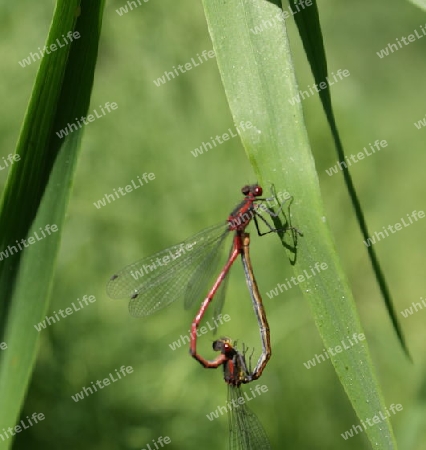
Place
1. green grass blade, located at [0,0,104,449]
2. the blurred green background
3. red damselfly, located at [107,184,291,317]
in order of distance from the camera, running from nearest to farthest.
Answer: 1. green grass blade, located at [0,0,104,449]
2. red damselfly, located at [107,184,291,317]
3. the blurred green background

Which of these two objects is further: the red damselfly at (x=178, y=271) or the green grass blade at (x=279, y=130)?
the red damselfly at (x=178, y=271)

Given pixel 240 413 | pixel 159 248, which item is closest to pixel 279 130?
pixel 240 413

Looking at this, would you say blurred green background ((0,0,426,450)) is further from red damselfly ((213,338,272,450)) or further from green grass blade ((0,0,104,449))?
green grass blade ((0,0,104,449))

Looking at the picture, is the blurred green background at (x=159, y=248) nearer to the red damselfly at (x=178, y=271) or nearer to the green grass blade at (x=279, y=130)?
the red damselfly at (x=178, y=271)

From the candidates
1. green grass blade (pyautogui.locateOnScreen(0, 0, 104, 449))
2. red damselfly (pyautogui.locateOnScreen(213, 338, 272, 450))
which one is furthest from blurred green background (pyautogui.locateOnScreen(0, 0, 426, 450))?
green grass blade (pyautogui.locateOnScreen(0, 0, 104, 449))

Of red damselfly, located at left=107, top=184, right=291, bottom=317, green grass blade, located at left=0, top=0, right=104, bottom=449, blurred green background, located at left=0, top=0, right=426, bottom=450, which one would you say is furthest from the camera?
blurred green background, located at left=0, top=0, right=426, bottom=450

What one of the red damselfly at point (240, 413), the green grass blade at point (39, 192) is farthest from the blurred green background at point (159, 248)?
the green grass blade at point (39, 192)

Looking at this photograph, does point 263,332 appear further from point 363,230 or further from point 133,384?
point 133,384
